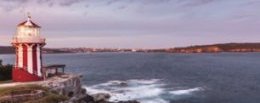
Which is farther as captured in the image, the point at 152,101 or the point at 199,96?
the point at 199,96

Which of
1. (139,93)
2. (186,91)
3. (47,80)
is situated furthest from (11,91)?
(186,91)

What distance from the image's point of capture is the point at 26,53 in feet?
120

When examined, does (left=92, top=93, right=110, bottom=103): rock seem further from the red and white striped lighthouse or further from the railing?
the railing

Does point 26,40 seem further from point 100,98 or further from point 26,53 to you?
point 100,98

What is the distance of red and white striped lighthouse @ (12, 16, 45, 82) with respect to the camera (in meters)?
36.3

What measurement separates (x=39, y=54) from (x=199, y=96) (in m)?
19.7

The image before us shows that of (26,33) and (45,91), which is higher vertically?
(26,33)

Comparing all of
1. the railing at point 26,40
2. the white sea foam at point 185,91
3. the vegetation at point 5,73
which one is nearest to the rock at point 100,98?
the railing at point 26,40

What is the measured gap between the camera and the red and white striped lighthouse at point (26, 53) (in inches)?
1431

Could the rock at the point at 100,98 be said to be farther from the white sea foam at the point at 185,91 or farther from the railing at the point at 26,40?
the white sea foam at the point at 185,91

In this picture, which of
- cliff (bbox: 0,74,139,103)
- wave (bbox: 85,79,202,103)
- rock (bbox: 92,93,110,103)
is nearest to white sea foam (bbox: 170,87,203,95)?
wave (bbox: 85,79,202,103)

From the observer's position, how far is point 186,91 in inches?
2047

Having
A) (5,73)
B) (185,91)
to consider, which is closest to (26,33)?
(5,73)

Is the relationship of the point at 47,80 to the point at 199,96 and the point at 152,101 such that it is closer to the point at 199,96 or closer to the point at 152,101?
the point at 152,101
